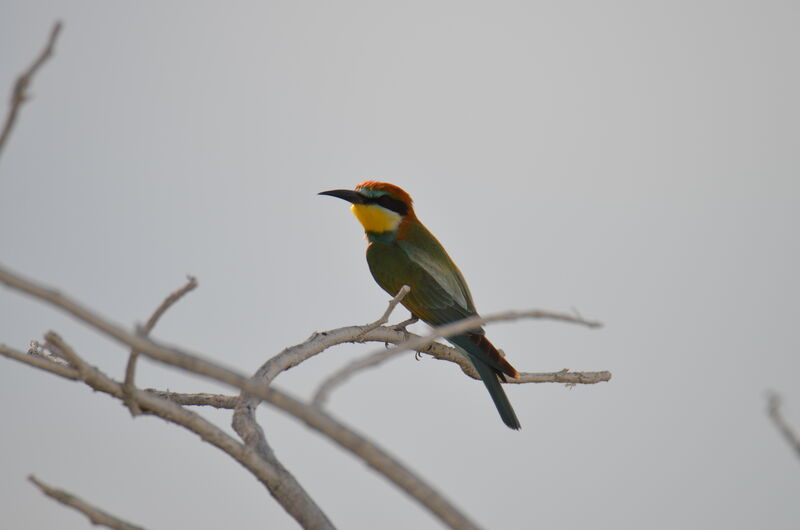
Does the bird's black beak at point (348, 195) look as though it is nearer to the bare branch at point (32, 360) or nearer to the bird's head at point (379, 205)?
the bird's head at point (379, 205)

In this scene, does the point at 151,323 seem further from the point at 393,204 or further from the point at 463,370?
the point at 393,204

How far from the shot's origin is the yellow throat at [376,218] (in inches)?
185

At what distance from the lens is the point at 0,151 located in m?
1.07

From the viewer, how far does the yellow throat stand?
4.71m

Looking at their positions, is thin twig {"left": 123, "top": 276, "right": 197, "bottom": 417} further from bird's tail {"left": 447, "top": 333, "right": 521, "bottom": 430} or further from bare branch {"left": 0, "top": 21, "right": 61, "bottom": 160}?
bird's tail {"left": 447, "top": 333, "right": 521, "bottom": 430}

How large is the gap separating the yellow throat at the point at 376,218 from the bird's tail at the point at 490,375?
3.94 feet

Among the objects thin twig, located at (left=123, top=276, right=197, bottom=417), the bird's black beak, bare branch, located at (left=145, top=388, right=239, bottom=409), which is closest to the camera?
thin twig, located at (left=123, top=276, right=197, bottom=417)

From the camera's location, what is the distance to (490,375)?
3637 mm

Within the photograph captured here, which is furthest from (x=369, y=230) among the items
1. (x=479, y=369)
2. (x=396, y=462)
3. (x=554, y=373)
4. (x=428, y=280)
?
(x=396, y=462)

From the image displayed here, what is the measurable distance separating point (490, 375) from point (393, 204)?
1.43m

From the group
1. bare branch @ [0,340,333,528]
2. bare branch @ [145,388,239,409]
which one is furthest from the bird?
bare branch @ [0,340,333,528]

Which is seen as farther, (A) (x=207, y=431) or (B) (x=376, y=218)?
(B) (x=376, y=218)

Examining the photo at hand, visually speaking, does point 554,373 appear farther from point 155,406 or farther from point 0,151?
point 0,151

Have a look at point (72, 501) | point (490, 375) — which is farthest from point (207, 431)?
point (490, 375)
